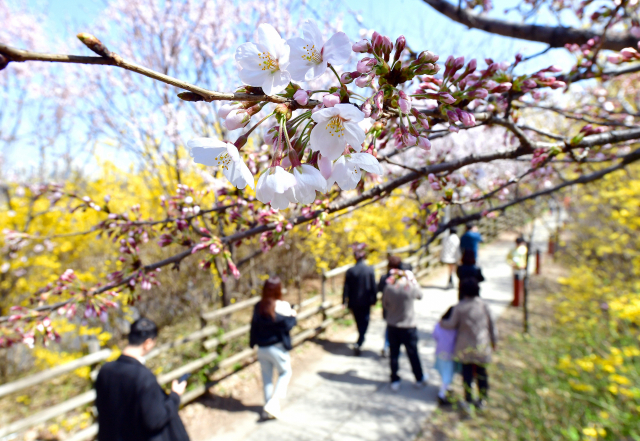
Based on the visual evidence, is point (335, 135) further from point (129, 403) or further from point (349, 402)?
point (349, 402)

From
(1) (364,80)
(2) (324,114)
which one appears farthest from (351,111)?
(1) (364,80)

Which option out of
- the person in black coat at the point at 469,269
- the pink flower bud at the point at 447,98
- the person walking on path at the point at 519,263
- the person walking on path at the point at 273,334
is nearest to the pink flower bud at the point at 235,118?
the pink flower bud at the point at 447,98

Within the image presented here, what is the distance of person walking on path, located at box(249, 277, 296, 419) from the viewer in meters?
Answer: 4.19

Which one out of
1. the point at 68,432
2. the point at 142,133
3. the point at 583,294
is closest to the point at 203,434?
the point at 68,432

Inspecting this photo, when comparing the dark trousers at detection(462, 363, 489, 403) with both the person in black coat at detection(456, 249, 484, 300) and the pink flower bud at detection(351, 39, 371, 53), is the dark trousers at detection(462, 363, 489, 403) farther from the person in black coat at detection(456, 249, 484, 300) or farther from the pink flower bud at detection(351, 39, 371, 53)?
the pink flower bud at detection(351, 39, 371, 53)

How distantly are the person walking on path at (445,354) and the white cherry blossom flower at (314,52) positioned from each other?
163 inches

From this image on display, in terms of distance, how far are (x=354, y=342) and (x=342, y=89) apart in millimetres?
6114

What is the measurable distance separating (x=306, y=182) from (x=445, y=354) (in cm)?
420

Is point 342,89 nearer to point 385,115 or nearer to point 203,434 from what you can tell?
point 385,115

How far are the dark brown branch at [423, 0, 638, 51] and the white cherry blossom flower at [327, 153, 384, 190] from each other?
249cm

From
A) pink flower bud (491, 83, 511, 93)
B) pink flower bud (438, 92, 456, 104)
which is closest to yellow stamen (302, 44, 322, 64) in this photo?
pink flower bud (438, 92, 456, 104)

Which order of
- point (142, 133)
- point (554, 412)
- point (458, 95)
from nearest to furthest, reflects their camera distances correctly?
point (458, 95) → point (554, 412) → point (142, 133)

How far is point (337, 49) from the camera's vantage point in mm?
806

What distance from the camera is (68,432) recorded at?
13.8ft
